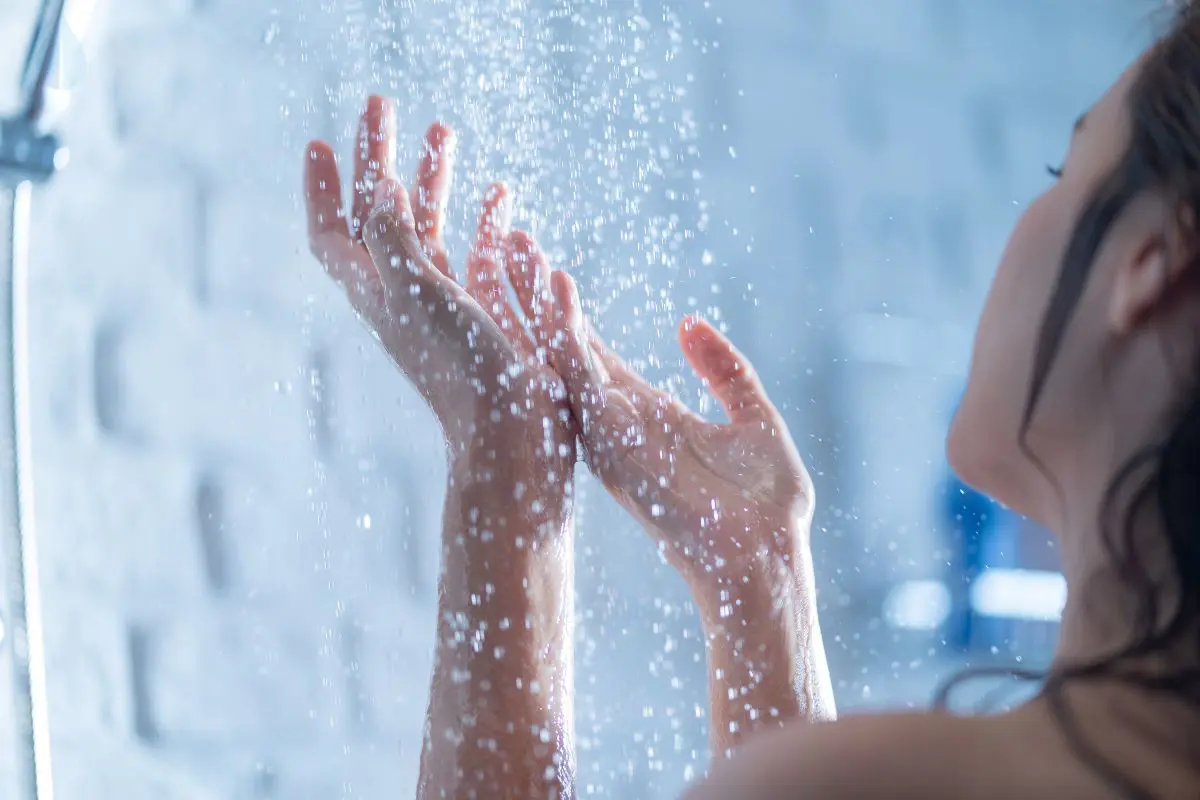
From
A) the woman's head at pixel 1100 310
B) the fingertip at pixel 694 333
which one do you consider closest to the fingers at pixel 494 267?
the fingertip at pixel 694 333

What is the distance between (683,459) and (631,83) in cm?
51

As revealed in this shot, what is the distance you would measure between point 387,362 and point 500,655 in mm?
389

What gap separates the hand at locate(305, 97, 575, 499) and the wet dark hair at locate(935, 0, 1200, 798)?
0.35 m

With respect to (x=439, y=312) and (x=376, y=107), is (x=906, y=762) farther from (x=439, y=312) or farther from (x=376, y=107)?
(x=376, y=107)

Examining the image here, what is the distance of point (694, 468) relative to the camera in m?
0.79

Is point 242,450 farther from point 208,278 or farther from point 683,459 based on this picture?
point 683,459

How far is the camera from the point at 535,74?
1.10 meters

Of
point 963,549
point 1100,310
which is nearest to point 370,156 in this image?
point 1100,310

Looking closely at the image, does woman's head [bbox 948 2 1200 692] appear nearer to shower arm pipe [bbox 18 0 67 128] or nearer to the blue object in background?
shower arm pipe [bbox 18 0 67 128]

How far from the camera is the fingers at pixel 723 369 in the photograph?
826 millimetres

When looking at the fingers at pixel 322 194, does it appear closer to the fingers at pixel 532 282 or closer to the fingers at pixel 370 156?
the fingers at pixel 370 156

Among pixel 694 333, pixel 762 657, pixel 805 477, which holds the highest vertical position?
pixel 694 333

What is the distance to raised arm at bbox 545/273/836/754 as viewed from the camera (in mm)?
750

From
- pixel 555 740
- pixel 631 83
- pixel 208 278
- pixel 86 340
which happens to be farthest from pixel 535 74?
pixel 555 740
